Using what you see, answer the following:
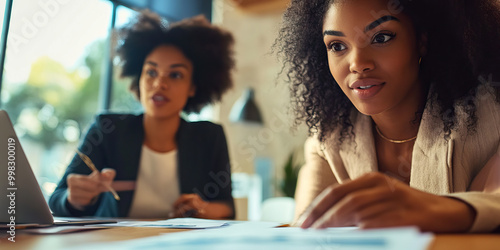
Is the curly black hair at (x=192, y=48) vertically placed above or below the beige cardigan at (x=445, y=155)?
above

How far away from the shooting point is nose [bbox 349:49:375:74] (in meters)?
0.99

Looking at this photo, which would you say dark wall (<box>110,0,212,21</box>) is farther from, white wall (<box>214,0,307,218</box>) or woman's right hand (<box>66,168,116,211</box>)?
woman's right hand (<box>66,168,116,211</box>)

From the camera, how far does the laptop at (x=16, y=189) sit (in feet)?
2.66

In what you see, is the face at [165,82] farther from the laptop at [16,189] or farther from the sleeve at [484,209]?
the sleeve at [484,209]

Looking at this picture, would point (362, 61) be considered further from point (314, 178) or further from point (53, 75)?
point (53, 75)

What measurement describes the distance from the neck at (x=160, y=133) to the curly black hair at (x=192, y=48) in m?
0.36

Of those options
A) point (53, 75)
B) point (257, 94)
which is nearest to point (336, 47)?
point (53, 75)

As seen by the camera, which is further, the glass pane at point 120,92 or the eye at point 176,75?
the glass pane at point 120,92

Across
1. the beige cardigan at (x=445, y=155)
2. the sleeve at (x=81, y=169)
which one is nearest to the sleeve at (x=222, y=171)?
the sleeve at (x=81, y=169)

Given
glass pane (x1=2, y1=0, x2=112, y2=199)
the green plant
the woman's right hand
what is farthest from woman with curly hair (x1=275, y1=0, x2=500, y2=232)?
the green plant

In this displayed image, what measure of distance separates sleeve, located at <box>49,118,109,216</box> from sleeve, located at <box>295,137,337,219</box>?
0.80 m

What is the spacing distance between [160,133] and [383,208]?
58.7 inches

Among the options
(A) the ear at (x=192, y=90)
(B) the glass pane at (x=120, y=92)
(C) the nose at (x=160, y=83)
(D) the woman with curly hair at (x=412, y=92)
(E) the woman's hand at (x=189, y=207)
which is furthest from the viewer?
(B) the glass pane at (x=120, y=92)

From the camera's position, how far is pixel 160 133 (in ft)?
6.30
